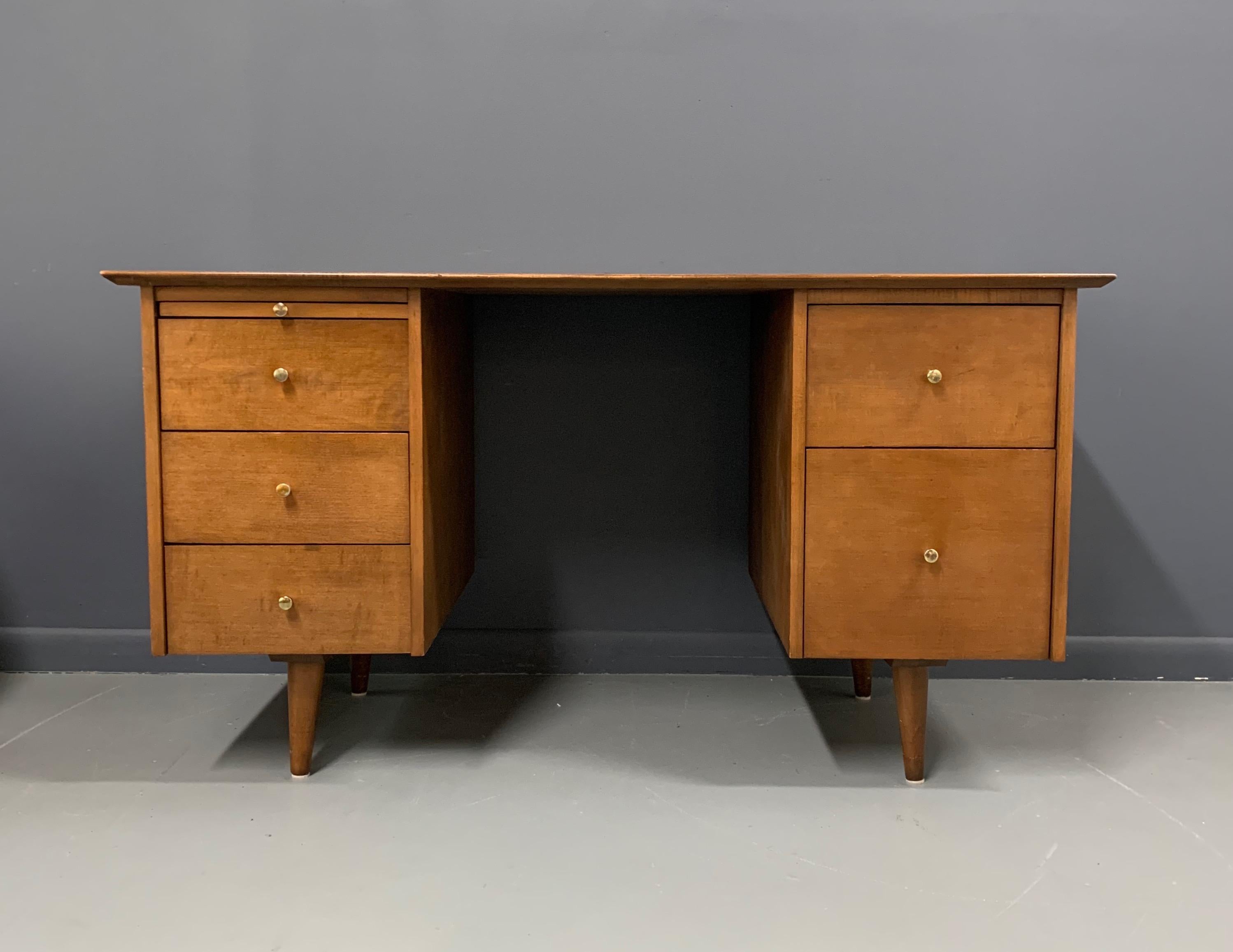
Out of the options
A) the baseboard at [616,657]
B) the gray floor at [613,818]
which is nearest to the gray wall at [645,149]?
the baseboard at [616,657]

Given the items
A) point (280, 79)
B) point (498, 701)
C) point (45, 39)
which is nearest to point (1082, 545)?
point (498, 701)

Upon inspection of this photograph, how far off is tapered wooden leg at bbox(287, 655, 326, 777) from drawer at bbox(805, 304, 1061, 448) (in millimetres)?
809

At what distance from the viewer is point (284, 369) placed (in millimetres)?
1289

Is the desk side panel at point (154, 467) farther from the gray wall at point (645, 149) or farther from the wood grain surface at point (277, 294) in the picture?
the gray wall at point (645, 149)

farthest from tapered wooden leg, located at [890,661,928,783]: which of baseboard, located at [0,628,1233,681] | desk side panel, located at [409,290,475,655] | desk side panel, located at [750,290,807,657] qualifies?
desk side panel, located at [409,290,475,655]

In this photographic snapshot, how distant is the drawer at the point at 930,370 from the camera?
1267 mm

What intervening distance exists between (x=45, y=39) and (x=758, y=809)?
1.88 meters

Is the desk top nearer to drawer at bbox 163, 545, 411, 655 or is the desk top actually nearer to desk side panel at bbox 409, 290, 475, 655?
desk side panel at bbox 409, 290, 475, 655

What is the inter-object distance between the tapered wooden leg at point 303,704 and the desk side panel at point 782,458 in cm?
69

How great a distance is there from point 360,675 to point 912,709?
38.7 inches

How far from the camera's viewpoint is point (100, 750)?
1.49 metres

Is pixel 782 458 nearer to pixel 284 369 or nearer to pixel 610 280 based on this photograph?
pixel 610 280

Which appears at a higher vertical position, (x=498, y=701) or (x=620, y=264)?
(x=620, y=264)

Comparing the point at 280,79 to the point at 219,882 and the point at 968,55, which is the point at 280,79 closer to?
the point at 968,55
